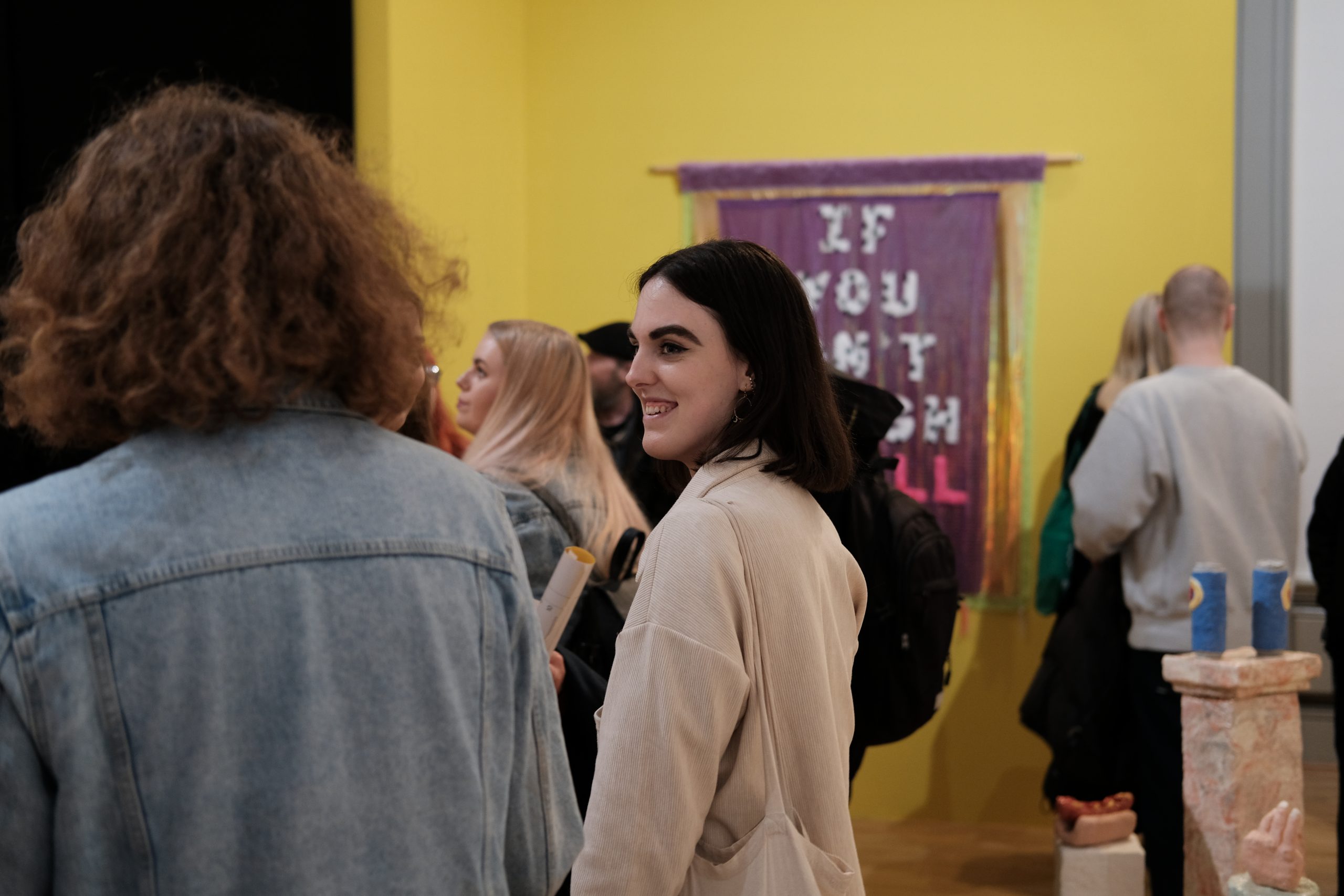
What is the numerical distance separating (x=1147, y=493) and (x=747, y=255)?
2.49 metres

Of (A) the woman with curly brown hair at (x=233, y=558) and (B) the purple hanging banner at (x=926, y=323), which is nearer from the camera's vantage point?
(A) the woman with curly brown hair at (x=233, y=558)

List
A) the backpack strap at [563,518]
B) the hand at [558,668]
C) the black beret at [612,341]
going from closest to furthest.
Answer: the hand at [558,668]
the backpack strap at [563,518]
the black beret at [612,341]

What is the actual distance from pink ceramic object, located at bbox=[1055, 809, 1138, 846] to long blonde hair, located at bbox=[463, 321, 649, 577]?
66.0 inches

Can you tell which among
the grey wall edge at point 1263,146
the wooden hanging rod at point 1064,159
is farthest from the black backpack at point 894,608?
the grey wall edge at point 1263,146

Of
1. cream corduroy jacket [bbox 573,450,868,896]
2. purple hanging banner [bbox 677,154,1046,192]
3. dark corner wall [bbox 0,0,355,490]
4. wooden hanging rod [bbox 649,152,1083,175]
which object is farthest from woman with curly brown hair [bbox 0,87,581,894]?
wooden hanging rod [bbox 649,152,1083,175]

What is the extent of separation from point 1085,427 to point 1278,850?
2182mm

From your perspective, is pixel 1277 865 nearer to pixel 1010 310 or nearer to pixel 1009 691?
pixel 1009 691

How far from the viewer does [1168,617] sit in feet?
12.3

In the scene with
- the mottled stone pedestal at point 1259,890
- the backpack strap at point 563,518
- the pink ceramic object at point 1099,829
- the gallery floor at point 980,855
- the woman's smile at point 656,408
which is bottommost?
the gallery floor at point 980,855

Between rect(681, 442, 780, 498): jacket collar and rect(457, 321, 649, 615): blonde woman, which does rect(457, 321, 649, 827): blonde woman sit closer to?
A: rect(457, 321, 649, 615): blonde woman

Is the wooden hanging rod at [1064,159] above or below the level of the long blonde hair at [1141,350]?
above

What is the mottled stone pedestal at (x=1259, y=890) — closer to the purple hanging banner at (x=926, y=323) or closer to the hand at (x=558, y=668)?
the hand at (x=558, y=668)

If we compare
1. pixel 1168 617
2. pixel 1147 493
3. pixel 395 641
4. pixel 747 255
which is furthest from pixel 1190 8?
pixel 395 641

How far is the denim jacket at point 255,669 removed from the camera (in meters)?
0.96
